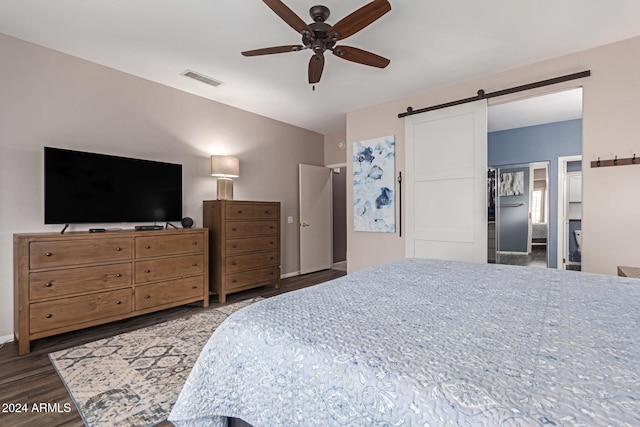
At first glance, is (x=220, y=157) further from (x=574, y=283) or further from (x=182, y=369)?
(x=574, y=283)

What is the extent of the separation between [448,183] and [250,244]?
2.70 m

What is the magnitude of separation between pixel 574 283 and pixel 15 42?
4.66 m

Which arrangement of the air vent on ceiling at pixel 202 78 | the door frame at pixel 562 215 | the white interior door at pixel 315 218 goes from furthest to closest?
the white interior door at pixel 315 218 < the door frame at pixel 562 215 < the air vent on ceiling at pixel 202 78

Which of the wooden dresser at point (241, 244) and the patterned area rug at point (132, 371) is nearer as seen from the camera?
the patterned area rug at point (132, 371)

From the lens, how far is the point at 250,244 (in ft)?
13.4

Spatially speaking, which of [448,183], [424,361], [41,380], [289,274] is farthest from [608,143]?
[41,380]

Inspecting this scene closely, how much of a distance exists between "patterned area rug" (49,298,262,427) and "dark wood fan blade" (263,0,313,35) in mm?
2483

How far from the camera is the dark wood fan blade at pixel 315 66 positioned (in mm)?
2359

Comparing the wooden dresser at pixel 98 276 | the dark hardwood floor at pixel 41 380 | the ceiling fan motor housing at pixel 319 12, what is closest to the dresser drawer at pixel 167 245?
the wooden dresser at pixel 98 276

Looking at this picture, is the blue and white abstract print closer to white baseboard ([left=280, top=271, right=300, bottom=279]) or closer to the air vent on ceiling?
white baseboard ([left=280, top=271, right=300, bottom=279])

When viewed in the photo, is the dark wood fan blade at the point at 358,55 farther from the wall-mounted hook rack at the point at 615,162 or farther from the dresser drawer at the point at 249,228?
the dresser drawer at the point at 249,228

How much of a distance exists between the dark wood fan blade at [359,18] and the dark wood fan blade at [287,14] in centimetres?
19

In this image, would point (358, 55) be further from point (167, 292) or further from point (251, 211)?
point (167, 292)

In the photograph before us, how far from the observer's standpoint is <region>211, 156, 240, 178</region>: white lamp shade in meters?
3.97
